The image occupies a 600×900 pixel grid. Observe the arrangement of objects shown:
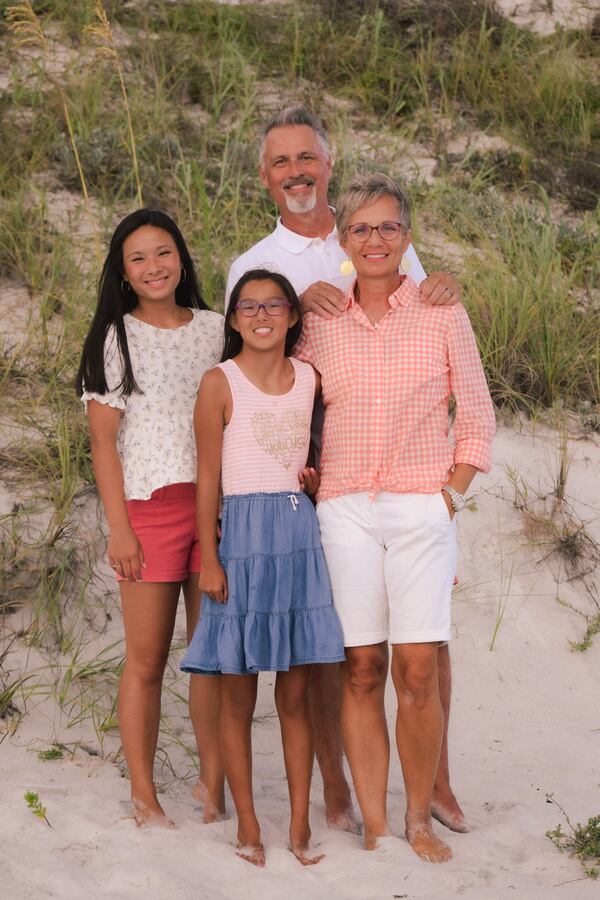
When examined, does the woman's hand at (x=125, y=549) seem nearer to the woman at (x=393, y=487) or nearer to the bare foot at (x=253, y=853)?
the woman at (x=393, y=487)

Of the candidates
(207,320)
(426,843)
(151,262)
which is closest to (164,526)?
(207,320)

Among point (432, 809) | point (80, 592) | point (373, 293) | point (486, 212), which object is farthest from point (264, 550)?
point (486, 212)

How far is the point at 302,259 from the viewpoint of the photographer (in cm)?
431

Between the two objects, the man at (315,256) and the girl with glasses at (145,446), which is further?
the man at (315,256)

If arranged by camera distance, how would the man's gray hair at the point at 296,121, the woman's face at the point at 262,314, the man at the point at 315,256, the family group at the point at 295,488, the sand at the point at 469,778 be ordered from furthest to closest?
the man's gray hair at the point at 296,121 → the man at the point at 315,256 → the woman's face at the point at 262,314 → the family group at the point at 295,488 → the sand at the point at 469,778

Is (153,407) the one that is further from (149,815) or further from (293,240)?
(149,815)

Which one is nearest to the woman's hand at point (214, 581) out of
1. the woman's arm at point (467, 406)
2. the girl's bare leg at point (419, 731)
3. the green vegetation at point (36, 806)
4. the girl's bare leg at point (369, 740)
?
the girl's bare leg at point (369, 740)

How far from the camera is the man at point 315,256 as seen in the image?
4.09 meters

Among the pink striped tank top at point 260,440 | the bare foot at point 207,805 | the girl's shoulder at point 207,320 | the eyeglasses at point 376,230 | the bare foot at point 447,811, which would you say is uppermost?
the eyeglasses at point 376,230

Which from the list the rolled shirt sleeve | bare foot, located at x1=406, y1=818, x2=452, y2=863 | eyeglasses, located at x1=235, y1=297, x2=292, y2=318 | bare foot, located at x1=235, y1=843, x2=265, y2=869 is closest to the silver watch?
the rolled shirt sleeve

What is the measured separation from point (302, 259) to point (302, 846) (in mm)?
2056

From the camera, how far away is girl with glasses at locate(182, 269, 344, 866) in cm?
361

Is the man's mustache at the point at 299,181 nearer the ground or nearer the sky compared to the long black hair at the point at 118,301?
nearer the sky

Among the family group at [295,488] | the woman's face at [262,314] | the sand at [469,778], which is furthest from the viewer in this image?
the woman's face at [262,314]
